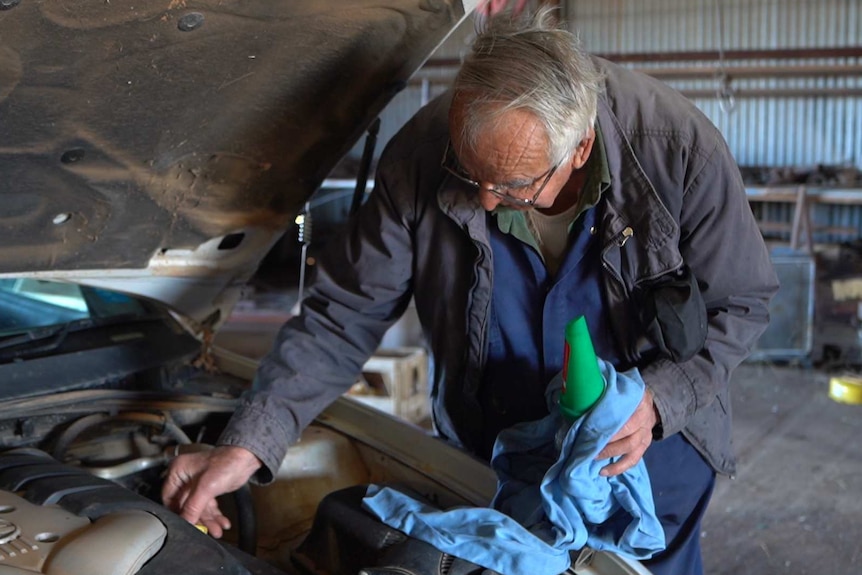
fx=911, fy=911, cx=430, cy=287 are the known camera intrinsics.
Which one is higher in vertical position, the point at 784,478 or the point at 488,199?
the point at 488,199

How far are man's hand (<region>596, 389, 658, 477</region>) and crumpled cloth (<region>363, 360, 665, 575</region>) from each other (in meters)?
0.02

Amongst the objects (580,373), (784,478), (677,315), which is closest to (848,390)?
(784,478)

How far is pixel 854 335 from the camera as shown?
19.6ft

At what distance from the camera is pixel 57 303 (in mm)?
2102

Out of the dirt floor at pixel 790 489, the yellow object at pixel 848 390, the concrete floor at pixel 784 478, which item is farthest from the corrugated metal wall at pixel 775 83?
the yellow object at pixel 848 390

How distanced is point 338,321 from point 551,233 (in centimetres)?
44

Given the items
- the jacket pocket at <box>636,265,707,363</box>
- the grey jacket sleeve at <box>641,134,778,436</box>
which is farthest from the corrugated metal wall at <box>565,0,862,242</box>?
the jacket pocket at <box>636,265,707,363</box>

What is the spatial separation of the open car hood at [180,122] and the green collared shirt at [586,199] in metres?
0.34

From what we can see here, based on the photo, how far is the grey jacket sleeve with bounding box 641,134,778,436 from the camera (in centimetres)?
155

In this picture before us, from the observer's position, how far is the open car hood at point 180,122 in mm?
1319

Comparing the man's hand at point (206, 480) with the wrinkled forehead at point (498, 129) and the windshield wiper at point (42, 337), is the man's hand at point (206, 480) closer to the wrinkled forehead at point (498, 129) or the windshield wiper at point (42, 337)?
the windshield wiper at point (42, 337)

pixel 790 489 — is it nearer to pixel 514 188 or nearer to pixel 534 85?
pixel 514 188

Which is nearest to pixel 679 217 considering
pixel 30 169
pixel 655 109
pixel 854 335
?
pixel 655 109

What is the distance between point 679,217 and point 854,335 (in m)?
5.02
